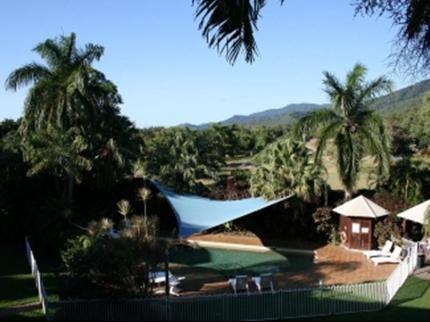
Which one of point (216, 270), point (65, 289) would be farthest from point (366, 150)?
point (65, 289)

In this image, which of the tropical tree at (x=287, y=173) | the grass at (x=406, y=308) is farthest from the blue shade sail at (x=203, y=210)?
the grass at (x=406, y=308)

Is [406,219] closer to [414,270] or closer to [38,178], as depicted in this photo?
[414,270]

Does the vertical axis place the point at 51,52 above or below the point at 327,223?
above

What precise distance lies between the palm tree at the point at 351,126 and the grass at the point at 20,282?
33.8 ft

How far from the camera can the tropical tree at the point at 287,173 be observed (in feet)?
66.3

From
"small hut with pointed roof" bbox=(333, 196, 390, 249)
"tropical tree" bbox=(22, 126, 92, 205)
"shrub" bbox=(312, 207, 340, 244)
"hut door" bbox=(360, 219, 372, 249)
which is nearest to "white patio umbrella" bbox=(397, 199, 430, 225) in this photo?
"small hut with pointed roof" bbox=(333, 196, 390, 249)

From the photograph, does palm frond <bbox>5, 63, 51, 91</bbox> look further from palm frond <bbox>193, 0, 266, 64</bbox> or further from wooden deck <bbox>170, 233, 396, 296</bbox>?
palm frond <bbox>193, 0, 266, 64</bbox>

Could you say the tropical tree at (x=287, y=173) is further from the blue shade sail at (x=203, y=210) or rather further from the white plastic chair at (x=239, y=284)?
the white plastic chair at (x=239, y=284)

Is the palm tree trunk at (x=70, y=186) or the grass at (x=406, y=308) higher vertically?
the palm tree trunk at (x=70, y=186)

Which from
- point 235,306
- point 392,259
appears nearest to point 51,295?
point 235,306

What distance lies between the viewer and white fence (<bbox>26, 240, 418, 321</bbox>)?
11273mm

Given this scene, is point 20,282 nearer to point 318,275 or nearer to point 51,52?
point 318,275

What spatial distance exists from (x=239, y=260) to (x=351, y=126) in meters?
6.50

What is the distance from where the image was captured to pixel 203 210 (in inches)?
701
